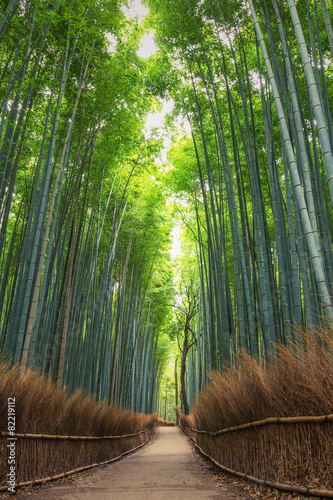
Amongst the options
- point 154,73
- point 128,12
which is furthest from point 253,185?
point 128,12

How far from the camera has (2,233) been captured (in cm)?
373

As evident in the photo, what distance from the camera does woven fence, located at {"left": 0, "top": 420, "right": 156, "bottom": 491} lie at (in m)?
2.01

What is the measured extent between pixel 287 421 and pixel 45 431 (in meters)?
1.76

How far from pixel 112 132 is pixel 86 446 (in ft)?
13.1

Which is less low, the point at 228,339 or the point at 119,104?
the point at 119,104

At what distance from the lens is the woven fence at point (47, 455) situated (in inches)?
79.2

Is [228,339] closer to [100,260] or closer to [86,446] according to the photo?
[86,446]

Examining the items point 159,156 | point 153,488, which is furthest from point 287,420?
point 159,156

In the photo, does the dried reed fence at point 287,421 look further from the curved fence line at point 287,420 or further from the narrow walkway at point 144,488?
the narrow walkway at point 144,488

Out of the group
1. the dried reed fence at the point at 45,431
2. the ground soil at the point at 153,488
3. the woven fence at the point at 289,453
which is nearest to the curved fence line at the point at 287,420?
the woven fence at the point at 289,453

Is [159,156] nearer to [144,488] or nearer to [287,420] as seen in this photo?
[144,488]

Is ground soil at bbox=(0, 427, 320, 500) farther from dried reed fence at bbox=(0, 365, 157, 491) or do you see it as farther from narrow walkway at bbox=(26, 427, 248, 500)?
dried reed fence at bbox=(0, 365, 157, 491)

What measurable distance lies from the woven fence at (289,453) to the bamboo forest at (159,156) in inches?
14.2

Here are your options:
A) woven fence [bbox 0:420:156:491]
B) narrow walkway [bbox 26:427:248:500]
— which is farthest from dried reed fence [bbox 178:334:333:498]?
woven fence [bbox 0:420:156:491]
